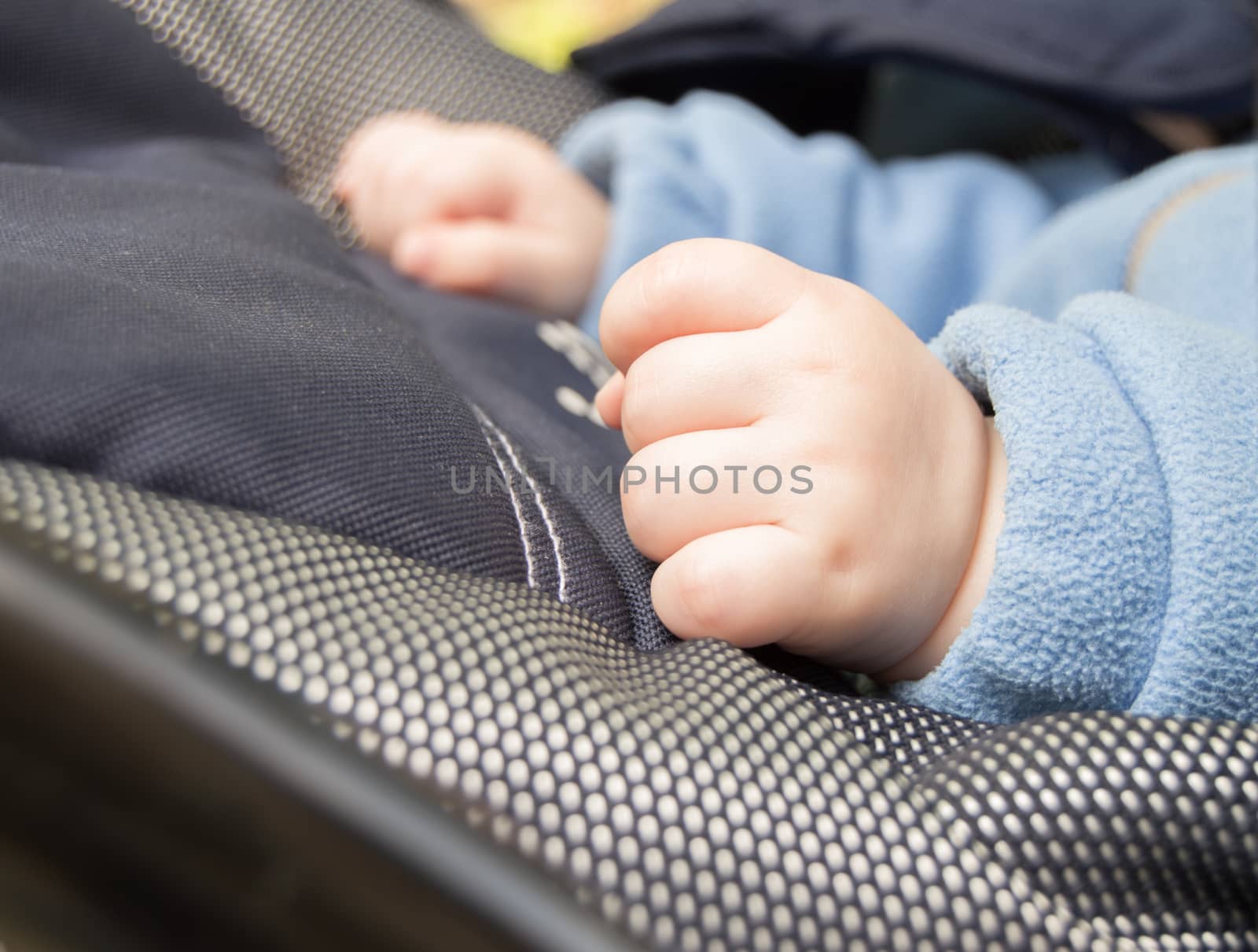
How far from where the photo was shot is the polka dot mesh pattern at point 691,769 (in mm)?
174

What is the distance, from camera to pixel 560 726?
189mm

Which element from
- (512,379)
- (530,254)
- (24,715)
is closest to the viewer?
(24,715)

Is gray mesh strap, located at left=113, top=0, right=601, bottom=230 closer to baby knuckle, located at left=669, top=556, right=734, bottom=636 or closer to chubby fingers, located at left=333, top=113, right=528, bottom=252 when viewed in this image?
chubby fingers, located at left=333, top=113, right=528, bottom=252

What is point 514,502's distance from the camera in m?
0.28

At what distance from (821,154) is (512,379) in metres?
0.30

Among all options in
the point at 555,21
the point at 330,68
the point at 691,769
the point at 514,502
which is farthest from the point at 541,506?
the point at 555,21

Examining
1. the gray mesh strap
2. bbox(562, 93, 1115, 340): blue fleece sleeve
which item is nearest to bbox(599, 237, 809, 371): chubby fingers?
bbox(562, 93, 1115, 340): blue fleece sleeve

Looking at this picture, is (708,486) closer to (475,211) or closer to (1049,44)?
(475,211)

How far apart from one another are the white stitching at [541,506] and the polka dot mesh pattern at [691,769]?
0.13 feet

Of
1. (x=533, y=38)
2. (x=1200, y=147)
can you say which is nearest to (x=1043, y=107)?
(x=1200, y=147)

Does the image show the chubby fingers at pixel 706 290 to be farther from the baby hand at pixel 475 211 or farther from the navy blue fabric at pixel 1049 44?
the navy blue fabric at pixel 1049 44

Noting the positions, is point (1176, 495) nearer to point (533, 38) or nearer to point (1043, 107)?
point (1043, 107)

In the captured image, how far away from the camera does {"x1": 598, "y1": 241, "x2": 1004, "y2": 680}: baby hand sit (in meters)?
0.27

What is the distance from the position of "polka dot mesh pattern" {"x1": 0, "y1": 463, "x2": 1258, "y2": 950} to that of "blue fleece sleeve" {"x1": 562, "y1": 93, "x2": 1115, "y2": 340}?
0.33 metres
